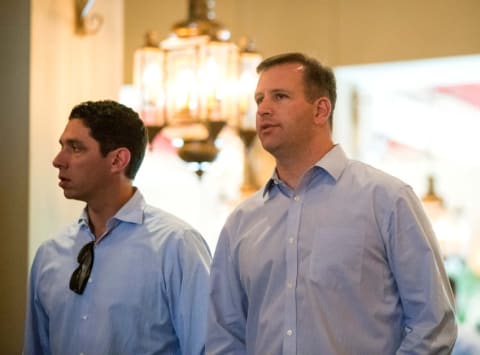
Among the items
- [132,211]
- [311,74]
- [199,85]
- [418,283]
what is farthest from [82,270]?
[199,85]

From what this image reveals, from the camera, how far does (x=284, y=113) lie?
1985 mm

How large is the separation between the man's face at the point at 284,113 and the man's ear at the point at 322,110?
18mm

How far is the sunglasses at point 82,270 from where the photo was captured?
217cm

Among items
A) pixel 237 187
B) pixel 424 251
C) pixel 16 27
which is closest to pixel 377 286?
A: pixel 424 251

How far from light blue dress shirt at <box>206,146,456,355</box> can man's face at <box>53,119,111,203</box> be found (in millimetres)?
508

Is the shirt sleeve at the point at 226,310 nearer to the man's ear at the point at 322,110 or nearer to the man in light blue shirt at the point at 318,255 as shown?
the man in light blue shirt at the point at 318,255

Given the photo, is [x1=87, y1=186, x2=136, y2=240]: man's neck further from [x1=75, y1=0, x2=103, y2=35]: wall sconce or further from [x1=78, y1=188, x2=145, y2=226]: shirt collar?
[x1=75, y1=0, x2=103, y2=35]: wall sconce

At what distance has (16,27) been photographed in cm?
272

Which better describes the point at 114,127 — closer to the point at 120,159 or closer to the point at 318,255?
the point at 120,159

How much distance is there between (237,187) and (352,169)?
3565 millimetres

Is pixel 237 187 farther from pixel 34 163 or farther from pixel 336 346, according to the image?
pixel 336 346

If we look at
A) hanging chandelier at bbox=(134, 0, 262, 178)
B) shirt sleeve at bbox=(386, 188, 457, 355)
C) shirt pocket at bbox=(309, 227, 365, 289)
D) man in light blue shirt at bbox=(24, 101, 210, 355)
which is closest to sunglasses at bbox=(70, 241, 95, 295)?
man in light blue shirt at bbox=(24, 101, 210, 355)

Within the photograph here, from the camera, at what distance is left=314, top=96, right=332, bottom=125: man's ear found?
2039 millimetres

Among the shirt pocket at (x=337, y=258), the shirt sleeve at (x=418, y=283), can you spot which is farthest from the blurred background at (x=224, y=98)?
the shirt sleeve at (x=418, y=283)
